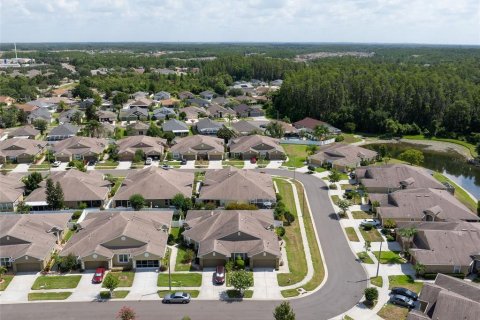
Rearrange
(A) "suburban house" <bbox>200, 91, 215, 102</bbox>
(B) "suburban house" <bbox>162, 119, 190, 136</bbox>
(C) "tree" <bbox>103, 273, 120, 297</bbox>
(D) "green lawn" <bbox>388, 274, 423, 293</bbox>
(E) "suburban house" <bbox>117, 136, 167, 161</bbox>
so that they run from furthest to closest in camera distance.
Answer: (A) "suburban house" <bbox>200, 91, 215, 102</bbox>, (B) "suburban house" <bbox>162, 119, 190, 136</bbox>, (E) "suburban house" <bbox>117, 136, 167, 161</bbox>, (D) "green lawn" <bbox>388, 274, 423, 293</bbox>, (C) "tree" <bbox>103, 273, 120, 297</bbox>

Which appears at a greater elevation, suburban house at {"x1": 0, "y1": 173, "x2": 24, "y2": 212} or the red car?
suburban house at {"x1": 0, "y1": 173, "x2": 24, "y2": 212}

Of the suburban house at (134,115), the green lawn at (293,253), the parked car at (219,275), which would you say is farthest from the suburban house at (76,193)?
the suburban house at (134,115)

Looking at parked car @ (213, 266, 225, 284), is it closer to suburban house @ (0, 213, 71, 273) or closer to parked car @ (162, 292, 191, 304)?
parked car @ (162, 292, 191, 304)

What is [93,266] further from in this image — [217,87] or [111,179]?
[217,87]

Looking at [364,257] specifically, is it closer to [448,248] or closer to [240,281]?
[448,248]

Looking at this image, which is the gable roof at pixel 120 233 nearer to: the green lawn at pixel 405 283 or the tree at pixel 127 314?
the tree at pixel 127 314

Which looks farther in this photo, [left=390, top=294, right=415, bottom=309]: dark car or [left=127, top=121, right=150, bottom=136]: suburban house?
[left=127, top=121, right=150, bottom=136]: suburban house

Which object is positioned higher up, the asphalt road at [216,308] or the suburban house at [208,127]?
the suburban house at [208,127]

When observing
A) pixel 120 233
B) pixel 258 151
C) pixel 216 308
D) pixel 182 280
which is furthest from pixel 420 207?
pixel 120 233

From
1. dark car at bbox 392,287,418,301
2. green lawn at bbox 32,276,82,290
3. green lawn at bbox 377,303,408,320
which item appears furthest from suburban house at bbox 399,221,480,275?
green lawn at bbox 32,276,82,290
